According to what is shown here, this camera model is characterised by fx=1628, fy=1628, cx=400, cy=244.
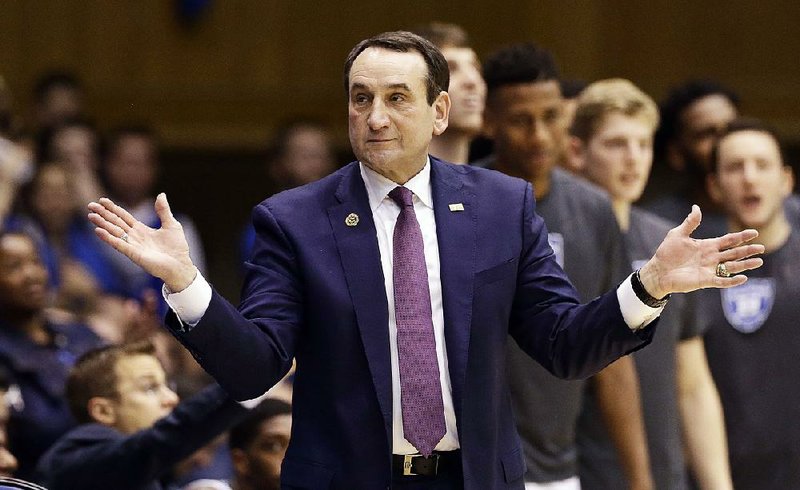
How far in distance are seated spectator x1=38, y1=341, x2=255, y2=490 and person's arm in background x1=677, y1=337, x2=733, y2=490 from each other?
1.65 m

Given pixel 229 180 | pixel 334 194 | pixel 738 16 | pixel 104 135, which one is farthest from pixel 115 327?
pixel 738 16

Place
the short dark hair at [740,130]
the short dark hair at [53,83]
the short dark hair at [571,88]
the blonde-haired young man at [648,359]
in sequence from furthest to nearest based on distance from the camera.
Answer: the short dark hair at [53,83], the short dark hair at [571,88], the short dark hair at [740,130], the blonde-haired young man at [648,359]

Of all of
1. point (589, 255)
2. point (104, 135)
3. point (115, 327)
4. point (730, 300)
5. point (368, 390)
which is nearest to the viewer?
point (368, 390)

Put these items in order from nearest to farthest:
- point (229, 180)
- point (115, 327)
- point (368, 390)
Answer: point (368, 390) < point (115, 327) < point (229, 180)

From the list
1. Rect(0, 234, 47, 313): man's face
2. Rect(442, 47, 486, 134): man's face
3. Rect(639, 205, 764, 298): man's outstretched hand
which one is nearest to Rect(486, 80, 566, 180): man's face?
Rect(442, 47, 486, 134): man's face

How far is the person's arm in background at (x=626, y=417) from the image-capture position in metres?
4.81

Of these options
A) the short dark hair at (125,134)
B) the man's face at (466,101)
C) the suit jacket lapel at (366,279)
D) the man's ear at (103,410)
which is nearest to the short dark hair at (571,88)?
the man's face at (466,101)

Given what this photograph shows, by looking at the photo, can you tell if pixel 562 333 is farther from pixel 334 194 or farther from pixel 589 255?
pixel 589 255

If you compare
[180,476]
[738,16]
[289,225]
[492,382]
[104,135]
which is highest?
[738,16]

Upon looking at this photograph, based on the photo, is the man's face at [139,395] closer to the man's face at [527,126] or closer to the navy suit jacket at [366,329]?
the man's face at [527,126]

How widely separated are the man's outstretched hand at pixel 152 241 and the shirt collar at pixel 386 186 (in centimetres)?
46

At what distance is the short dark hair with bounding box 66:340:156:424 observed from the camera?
488cm

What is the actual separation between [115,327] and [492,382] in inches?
149

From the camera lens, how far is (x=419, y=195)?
3451 millimetres
